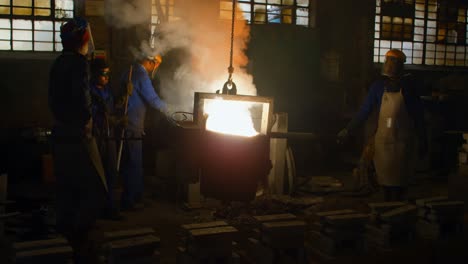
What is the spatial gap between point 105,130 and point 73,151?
208cm

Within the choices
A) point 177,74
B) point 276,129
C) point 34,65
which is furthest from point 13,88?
point 276,129

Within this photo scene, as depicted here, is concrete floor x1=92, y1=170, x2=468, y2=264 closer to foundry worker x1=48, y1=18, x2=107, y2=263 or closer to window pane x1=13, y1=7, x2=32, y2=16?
foundry worker x1=48, y1=18, x2=107, y2=263

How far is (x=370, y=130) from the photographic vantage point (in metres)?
12.3

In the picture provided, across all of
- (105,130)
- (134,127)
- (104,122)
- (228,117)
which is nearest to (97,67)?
(104,122)

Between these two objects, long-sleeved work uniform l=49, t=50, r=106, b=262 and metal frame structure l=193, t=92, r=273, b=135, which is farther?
metal frame structure l=193, t=92, r=273, b=135

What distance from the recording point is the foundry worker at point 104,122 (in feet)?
22.1

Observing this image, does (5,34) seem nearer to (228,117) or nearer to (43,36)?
(43,36)

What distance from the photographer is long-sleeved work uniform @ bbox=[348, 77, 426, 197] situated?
22.2ft

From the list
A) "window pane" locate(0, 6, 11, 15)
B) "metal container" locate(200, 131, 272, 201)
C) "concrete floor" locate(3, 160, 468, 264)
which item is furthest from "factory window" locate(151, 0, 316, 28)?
"metal container" locate(200, 131, 272, 201)

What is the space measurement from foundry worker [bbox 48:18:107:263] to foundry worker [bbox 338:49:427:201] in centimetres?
331

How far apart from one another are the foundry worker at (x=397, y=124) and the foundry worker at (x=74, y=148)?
3.31 metres

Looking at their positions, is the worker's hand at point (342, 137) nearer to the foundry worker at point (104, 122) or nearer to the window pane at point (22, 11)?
the foundry worker at point (104, 122)

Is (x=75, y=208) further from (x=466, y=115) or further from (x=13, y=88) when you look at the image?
(x=466, y=115)

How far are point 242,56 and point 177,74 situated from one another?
1987mm
